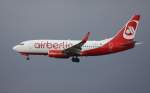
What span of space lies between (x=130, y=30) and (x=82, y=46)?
40.7 ft

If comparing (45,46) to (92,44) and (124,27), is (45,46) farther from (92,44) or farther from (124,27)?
(124,27)

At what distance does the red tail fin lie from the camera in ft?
437

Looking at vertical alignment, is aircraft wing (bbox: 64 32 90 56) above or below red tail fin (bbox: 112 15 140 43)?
below

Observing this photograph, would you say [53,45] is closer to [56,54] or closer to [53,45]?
[53,45]

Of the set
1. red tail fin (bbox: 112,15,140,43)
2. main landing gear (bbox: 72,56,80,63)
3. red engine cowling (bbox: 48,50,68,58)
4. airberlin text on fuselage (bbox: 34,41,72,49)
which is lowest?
main landing gear (bbox: 72,56,80,63)

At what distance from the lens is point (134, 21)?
441 feet

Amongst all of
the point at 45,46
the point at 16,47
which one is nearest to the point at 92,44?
the point at 45,46

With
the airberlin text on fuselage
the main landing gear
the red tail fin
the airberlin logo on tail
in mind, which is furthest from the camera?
the airberlin logo on tail

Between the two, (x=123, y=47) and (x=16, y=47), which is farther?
(x=16, y=47)

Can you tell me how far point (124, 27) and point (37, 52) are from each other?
859 inches

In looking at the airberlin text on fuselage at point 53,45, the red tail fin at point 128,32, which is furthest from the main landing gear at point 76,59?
the red tail fin at point 128,32

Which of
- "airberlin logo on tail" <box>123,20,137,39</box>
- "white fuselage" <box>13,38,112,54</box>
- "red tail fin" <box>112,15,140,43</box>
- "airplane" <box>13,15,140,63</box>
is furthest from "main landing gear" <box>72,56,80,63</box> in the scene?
"airberlin logo on tail" <box>123,20,137,39</box>

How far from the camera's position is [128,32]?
134 meters

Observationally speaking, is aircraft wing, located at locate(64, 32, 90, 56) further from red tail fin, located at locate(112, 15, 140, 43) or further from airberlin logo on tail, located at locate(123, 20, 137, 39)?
airberlin logo on tail, located at locate(123, 20, 137, 39)
